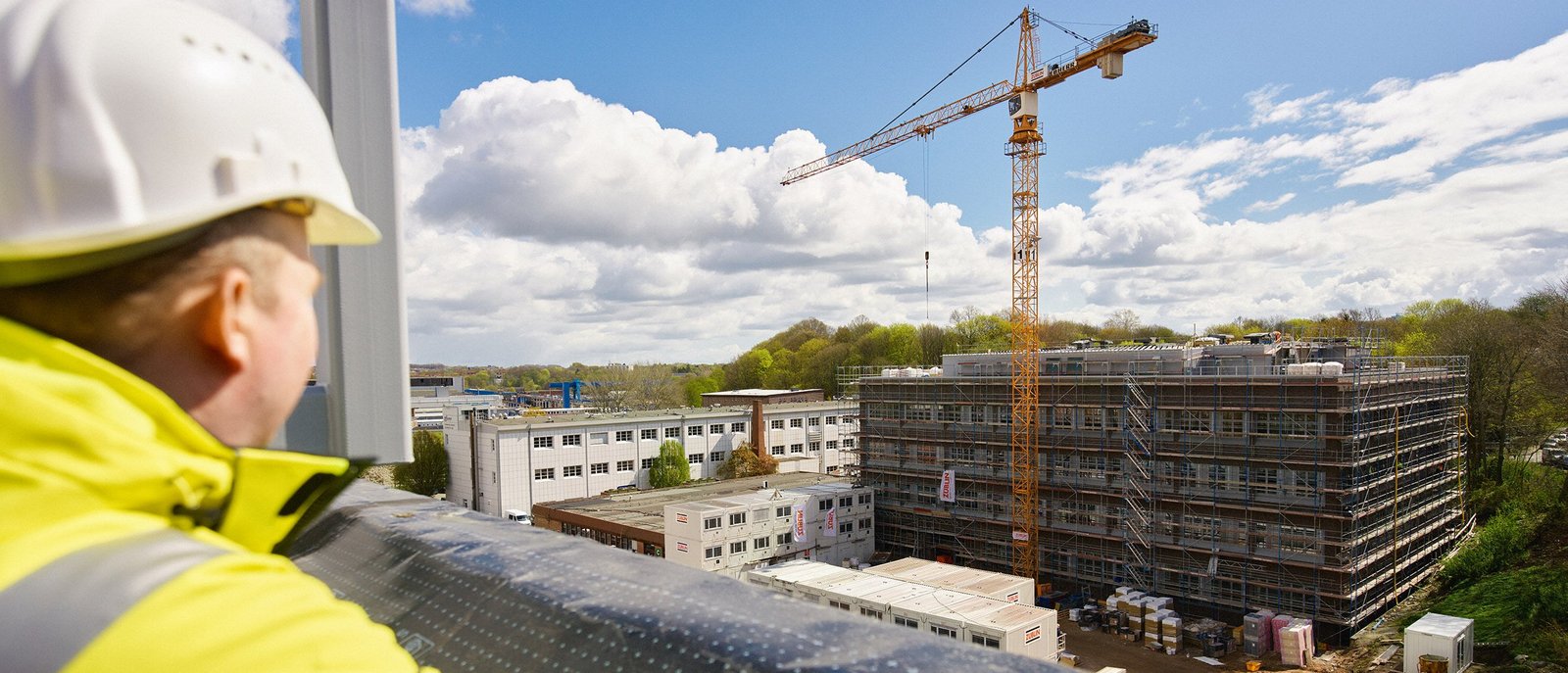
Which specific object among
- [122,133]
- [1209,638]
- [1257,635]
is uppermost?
[122,133]

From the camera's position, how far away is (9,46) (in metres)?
0.59

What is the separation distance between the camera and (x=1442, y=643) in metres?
16.7

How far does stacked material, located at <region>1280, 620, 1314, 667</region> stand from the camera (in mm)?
18844

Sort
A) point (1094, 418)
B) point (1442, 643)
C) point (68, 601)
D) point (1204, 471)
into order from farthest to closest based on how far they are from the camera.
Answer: point (1094, 418) → point (1204, 471) → point (1442, 643) → point (68, 601)

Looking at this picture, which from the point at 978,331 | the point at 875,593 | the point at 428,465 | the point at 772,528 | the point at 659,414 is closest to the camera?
the point at 875,593

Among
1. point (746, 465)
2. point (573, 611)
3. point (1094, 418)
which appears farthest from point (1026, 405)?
point (573, 611)

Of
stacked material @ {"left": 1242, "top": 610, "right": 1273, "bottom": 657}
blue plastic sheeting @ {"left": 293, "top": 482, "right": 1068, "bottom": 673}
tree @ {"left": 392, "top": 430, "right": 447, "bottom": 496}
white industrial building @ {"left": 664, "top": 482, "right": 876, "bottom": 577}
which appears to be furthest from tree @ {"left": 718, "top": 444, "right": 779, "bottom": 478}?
blue plastic sheeting @ {"left": 293, "top": 482, "right": 1068, "bottom": 673}

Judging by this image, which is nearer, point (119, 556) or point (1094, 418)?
point (119, 556)

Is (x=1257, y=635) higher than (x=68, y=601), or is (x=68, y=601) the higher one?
(x=68, y=601)

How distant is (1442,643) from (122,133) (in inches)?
862

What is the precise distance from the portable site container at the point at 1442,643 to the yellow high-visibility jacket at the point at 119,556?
21.7 meters

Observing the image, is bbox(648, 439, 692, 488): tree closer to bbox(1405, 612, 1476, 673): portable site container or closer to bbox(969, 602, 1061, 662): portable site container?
bbox(969, 602, 1061, 662): portable site container

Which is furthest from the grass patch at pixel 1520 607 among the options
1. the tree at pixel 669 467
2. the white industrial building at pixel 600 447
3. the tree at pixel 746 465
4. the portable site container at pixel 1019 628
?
the tree at pixel 669 467

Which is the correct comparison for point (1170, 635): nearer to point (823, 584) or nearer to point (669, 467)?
point (823, 584)
